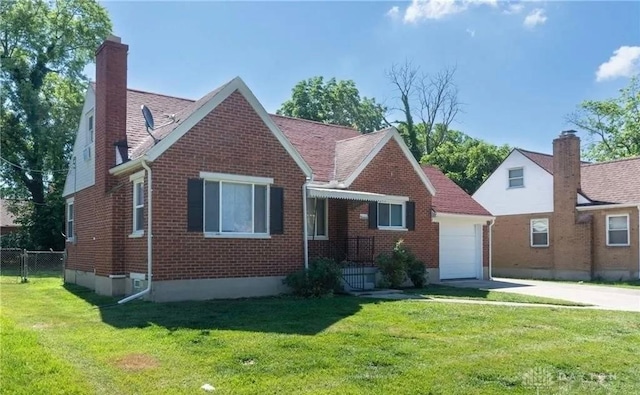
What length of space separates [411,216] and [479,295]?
4075mm

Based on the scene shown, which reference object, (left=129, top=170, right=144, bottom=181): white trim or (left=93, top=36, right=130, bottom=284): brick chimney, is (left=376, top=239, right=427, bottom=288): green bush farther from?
(left=93, top=36, right=130, bottom=284): brick chimney

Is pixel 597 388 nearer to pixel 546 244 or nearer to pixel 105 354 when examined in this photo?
pixel 105 354

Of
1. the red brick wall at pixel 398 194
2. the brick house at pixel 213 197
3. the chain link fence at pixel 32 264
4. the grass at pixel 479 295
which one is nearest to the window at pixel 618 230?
the red brick wall at pixel 398 194

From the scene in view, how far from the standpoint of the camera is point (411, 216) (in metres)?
18.7

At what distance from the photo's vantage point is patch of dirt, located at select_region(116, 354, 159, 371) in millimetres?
7043

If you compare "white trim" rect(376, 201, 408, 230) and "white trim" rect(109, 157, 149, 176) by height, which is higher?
"white trim" rect(109, 157, 149, 176)

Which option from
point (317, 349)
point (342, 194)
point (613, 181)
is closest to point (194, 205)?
point (342, 194)

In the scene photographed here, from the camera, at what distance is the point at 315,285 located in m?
14.1

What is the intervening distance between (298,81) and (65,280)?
34872 mm

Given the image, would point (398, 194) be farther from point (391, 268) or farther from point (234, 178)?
point (234, 178)

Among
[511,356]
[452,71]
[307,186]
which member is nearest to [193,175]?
[307,186]

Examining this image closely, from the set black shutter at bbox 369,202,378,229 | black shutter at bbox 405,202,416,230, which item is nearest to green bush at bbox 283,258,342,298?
black shutter at bbox 369,202,378,229

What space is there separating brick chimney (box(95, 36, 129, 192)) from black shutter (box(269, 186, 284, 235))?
4718 mm

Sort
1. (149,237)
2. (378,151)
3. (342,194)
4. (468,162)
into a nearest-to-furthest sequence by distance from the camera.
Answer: (149,237), (342,194), (378,151), (468,162)
